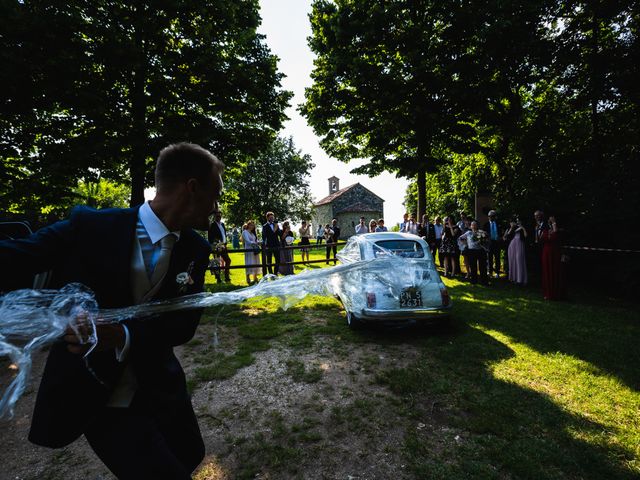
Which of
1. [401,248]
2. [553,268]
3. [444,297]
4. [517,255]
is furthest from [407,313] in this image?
[517,255]

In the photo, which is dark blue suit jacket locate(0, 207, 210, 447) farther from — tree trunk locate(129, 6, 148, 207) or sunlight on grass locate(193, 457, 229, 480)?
tree trunk locate(129, 6, 148, 207)

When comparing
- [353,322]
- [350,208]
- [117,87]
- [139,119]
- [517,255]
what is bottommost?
[353,322]

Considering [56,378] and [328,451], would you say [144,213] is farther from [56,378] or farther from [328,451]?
[328,451]

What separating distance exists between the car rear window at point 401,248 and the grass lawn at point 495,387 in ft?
5.80

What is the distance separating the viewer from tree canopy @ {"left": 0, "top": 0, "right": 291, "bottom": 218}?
878 centimetres

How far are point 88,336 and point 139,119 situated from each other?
1174cm

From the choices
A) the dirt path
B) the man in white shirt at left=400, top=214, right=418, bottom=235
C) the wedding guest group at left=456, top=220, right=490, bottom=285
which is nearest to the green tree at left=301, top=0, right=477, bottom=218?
the man in white shirt at left=400, top=214, right=418, bottom=235

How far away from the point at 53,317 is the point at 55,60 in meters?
10.8

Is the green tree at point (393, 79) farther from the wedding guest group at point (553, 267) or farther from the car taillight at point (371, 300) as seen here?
the car taillight at point (371, 300)

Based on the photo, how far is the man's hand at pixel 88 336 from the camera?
4.08ft

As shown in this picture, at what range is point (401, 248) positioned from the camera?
731 cm

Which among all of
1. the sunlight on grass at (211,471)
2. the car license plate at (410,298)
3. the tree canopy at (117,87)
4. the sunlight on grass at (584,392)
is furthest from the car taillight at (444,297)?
the tree canopy at (117,87)

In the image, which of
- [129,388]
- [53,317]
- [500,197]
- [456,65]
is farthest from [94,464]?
[500,197]

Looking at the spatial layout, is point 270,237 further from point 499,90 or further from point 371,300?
point 499,90
